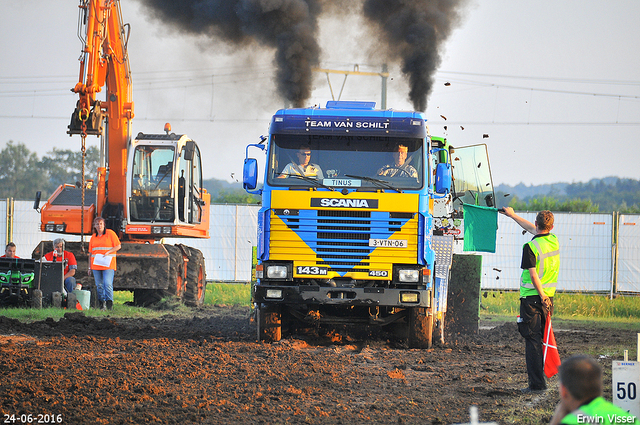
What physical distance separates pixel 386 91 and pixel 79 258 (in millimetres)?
11127

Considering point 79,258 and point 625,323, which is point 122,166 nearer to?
point 79,258

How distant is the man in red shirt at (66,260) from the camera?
1551cm

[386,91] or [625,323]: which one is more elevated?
[386,91]

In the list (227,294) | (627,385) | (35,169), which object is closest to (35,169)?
(35,169)

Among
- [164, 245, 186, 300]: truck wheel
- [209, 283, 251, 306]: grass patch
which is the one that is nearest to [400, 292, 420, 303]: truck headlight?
[164, 245, 186, 300]: truck wheel

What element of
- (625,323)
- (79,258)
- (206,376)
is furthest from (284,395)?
(625,323)

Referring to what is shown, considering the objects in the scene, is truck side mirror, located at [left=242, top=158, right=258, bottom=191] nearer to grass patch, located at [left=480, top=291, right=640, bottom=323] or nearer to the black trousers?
the black trousers

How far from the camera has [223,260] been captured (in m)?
24.2

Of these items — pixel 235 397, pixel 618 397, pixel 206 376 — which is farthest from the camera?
pixel 206 376

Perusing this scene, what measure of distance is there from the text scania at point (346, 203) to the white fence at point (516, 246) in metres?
11.5

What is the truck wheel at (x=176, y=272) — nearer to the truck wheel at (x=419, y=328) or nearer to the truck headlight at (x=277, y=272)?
the truck headlight at (x=277, y=272)

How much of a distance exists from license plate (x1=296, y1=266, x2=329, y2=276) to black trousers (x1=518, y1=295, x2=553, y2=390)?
9.82 ft

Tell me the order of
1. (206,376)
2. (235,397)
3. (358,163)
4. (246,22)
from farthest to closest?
1. (246,22)
2. (358,163)
3. (206,376)
4. (235,397)

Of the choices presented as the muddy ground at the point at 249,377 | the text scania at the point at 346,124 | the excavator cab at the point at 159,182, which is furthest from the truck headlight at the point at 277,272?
the excavator cab at the point at 159,182
